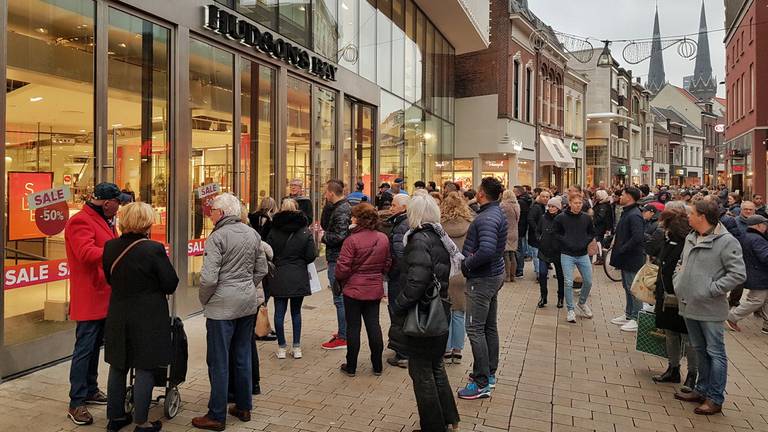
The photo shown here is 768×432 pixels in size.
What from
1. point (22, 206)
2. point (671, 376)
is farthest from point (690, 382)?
point (22, 206)

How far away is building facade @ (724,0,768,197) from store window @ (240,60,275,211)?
20464 mm

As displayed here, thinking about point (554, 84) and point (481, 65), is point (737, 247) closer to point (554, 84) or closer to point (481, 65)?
point (481, 65)

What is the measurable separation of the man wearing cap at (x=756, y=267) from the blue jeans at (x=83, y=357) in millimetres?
7613

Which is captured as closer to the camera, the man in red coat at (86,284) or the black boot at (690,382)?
the man in red coat at (86,284)

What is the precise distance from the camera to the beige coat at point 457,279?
6.21 m

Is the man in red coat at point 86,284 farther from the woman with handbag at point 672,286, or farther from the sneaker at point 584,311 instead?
the sneaker at point 584,311

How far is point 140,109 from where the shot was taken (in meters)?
7.66

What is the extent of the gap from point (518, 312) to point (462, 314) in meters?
3.06

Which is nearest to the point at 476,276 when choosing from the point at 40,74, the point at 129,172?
the point at 129,172

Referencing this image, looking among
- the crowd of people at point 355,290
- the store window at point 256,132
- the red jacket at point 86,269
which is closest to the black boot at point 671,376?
the crowd of people at point 355,290

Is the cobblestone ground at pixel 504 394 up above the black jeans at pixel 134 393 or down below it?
below

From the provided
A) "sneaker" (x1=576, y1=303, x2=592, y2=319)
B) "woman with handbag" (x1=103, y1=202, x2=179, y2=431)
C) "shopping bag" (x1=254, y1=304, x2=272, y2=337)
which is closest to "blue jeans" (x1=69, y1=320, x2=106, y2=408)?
"woman with handbag" (x1=103, y1=202, x2=179, y2=431)

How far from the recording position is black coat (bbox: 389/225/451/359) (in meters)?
4.27

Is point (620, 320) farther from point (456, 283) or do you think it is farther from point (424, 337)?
point (424, 337)
